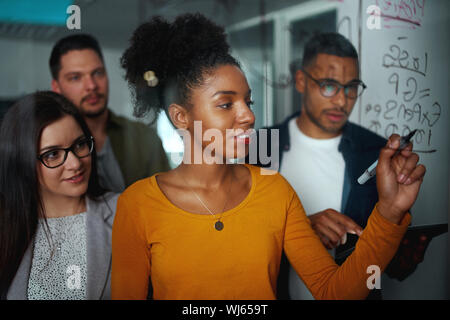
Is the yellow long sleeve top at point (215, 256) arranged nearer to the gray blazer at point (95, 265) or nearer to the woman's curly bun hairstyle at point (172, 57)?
the gray blazer at point (95, 265)

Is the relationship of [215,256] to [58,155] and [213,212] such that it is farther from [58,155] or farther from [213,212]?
[58,155]

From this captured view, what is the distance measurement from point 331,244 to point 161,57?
636 mm

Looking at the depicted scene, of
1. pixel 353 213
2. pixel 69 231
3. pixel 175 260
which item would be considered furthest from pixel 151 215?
pixel 353 213

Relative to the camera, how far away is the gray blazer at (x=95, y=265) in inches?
35.2

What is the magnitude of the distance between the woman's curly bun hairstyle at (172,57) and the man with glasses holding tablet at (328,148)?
328mm

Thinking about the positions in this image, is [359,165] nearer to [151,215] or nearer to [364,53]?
[364,53]

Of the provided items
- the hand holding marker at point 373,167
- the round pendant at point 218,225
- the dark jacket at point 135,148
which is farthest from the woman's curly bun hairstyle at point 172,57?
the hand holding marker at point 373,167

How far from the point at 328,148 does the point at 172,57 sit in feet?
1.71

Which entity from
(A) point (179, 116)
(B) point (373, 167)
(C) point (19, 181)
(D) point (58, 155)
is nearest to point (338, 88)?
(B) point (373, 167)

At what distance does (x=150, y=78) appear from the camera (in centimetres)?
87

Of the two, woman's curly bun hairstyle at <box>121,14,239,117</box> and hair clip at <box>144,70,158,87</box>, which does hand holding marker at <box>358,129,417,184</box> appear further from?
hair clip at <box>144,70,158,87</box>

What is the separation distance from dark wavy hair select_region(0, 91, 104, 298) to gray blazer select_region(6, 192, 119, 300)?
0.8 inches

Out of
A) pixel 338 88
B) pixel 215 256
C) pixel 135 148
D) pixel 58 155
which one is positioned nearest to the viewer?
pixel 215 256

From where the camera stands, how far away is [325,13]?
3.70 ft
